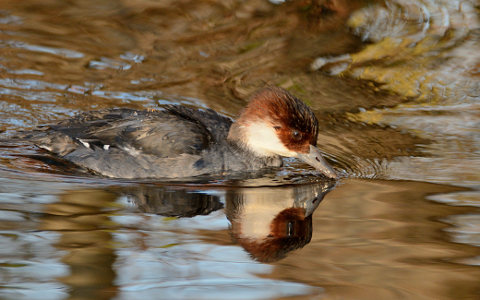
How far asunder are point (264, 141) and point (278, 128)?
0.25 meters

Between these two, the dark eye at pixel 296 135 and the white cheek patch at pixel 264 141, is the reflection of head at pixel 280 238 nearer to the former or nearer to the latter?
the dark eye at pixel 296 135

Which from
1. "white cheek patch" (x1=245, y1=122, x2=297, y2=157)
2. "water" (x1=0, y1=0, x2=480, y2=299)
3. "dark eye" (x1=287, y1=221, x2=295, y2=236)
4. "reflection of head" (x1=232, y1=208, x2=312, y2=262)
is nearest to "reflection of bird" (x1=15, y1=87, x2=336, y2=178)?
"white cheek patch" (x1=245, y1=122, x2=297, y2=157)

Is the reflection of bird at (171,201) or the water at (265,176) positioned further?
the reflection of bird at (171,201)

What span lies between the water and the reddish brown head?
0.27 m

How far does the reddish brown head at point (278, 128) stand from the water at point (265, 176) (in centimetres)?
27

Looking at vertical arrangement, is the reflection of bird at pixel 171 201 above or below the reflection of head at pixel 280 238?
above

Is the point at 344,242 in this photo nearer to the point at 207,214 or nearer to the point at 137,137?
the point at 207,214

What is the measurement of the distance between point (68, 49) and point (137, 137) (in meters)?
3.85

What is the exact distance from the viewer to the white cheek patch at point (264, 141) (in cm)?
689

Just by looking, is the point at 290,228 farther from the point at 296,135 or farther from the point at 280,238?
the point at 296,135

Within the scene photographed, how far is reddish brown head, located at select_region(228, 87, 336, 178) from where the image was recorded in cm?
668

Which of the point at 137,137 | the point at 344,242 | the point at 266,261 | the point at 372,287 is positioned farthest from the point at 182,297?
the point at 137,137

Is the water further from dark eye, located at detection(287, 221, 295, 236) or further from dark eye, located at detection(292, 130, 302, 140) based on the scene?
dark eye, located at detection(292, 130, 302, 140)

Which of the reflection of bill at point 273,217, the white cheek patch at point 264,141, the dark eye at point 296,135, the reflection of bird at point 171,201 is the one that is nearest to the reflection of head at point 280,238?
the reflection of bill at point 273,217
